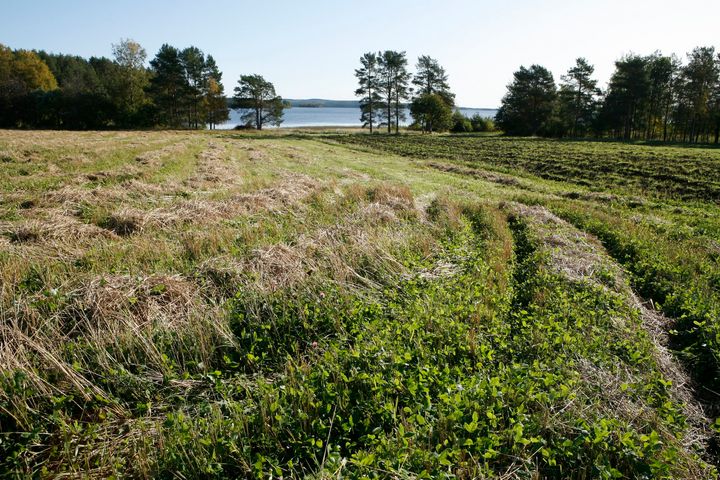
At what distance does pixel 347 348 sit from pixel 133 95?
81.3m

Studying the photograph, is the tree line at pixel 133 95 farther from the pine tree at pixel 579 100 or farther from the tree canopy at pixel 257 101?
the pine tree at pixel 579 100

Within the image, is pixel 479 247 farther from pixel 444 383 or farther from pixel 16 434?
pixel 16 434

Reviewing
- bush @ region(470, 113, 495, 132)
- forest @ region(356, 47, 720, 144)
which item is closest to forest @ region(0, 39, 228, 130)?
forest @ region(356, 47, 720, 144)

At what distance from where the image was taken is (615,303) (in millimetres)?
6711

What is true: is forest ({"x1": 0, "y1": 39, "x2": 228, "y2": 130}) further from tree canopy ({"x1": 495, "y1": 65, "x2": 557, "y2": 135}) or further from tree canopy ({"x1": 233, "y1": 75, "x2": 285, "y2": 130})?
tree canopy ({"x1": 495, "y1": 65, "x2": 557, "y2": 135})

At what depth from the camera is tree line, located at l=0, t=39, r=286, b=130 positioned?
209ft

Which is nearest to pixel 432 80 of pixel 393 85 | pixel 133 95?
pixel 393 85

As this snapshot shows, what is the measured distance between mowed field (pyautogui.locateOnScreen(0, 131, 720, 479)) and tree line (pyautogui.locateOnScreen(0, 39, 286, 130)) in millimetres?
68691

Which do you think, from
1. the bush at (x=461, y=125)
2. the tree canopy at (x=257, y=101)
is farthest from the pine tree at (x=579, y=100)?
the tree canopy at (x=257, y=101)

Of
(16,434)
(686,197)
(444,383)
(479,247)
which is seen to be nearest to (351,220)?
(479,247)

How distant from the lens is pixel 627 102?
6338 centimetres

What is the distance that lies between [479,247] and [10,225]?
1162 centimetres

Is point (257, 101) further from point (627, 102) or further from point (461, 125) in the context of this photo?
point (627, 102)

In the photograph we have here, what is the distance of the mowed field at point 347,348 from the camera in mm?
3621
